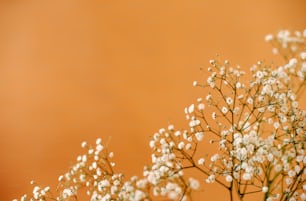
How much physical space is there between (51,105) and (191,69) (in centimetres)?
87

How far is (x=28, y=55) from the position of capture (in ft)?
8.61

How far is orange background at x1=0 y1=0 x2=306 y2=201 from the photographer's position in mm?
2549

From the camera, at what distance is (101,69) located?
2605mm

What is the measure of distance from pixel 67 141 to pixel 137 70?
1.94ft

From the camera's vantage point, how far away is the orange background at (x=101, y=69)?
2.55m

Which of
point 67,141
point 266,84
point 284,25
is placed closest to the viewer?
point 266,84

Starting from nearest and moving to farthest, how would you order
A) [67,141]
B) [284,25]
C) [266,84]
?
[266,84] < [67,141] < [284,25]

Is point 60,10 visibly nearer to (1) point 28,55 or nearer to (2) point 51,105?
(1) point 28,55

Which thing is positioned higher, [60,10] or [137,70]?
[60,10]

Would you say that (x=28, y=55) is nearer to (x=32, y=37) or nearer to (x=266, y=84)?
(x=32, y=37)

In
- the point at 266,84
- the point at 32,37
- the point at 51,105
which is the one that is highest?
the point at 32,37

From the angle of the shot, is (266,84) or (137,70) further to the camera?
(137,70)

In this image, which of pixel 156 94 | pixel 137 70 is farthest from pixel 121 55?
pixel 156 94

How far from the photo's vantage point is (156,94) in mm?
2625
